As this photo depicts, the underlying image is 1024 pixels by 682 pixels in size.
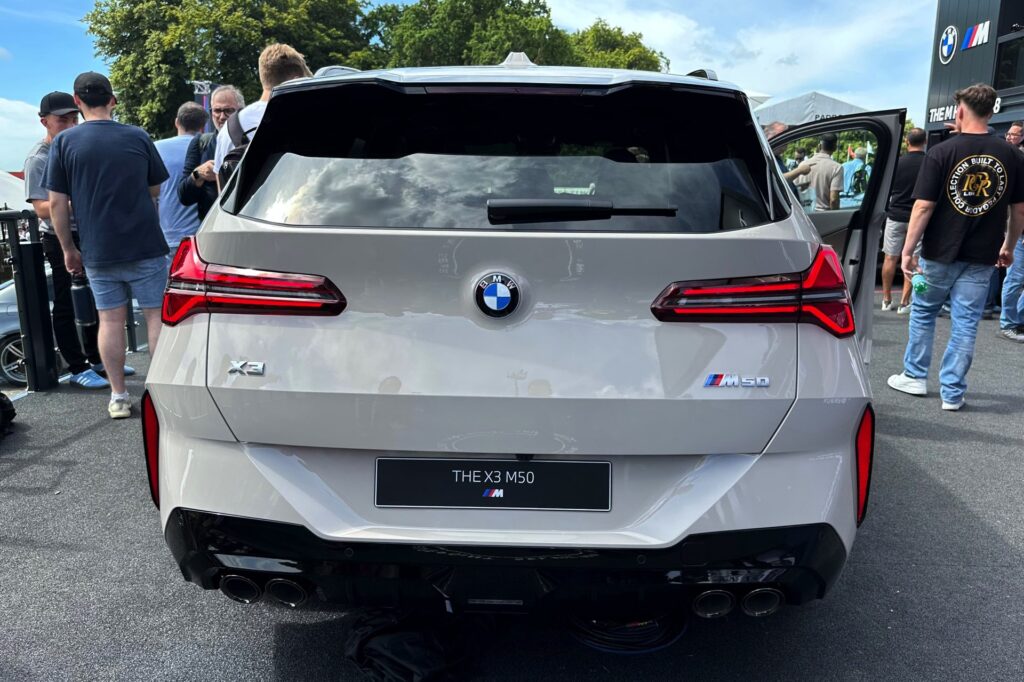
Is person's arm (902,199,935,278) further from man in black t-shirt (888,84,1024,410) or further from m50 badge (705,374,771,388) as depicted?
m50 badge (705,374,771,388)

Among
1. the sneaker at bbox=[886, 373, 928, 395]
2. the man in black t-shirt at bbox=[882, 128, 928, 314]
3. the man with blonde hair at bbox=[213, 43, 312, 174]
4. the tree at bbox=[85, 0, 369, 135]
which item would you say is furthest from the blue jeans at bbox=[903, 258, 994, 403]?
the tree at bbox=[85, 0, 369, 135]

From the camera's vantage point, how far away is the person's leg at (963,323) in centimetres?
547

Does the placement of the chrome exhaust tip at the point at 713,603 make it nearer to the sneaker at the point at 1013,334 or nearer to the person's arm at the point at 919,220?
the person's arm at the point at 919,220

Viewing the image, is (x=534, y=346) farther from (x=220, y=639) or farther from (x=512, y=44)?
(x=512, y=44)

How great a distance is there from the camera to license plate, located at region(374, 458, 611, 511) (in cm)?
196

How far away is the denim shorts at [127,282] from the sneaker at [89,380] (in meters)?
1.24

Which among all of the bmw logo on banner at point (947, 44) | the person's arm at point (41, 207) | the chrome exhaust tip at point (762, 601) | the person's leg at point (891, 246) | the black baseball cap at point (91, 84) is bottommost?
the person's leg at point (891, 246)

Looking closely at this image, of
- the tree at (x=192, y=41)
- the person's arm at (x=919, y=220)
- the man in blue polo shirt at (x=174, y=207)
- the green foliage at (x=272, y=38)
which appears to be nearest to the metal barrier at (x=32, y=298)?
the man in blue polo shirt at (x=174, y=207)

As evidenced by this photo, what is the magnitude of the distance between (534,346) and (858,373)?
0.84 metres

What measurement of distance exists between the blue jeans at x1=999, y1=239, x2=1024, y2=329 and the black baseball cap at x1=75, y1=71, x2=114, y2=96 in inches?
333

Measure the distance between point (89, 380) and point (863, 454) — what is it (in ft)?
19.0

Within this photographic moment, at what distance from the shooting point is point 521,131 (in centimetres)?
222

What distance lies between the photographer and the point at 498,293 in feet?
6.33

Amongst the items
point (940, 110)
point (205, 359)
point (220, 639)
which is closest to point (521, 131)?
point (205, 359)
